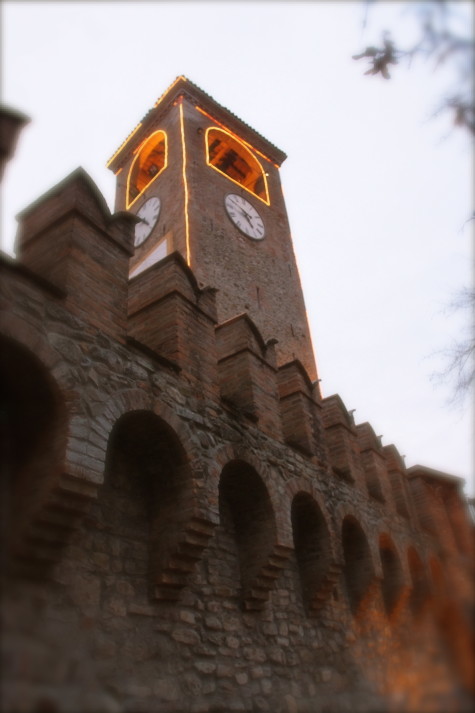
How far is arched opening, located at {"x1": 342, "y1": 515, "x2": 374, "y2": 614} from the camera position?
8.39 meters

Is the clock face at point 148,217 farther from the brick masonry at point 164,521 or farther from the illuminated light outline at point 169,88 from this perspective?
the brick masonry at point 164,521

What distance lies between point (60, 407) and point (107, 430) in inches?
16.9

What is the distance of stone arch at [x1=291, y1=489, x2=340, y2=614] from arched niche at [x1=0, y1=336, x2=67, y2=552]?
374cm

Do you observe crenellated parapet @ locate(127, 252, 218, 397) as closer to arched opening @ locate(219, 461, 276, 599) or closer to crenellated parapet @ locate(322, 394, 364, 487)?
arched opening @ locate(219, 461, 276, 599)

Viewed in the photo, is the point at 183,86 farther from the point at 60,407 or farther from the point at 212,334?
the point at 60,407

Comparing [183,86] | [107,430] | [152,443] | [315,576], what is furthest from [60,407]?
[183,86]

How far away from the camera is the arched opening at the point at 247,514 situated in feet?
20.4

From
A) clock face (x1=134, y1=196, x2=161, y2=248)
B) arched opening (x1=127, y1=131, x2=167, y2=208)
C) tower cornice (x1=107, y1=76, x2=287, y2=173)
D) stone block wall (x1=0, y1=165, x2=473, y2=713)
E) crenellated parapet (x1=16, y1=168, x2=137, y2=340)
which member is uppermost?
tower cornice (x1=107, y1=76, x2=287, y2=173)

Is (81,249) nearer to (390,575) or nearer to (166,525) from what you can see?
(166,525)

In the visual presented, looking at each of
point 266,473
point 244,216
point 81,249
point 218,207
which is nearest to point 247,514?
point 266,473

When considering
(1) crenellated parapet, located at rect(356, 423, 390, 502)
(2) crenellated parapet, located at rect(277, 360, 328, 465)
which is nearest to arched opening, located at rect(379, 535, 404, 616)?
(1) crenellated parapet, located at rect(356, 423, 390, 502)

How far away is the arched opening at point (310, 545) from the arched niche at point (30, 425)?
12.7ft

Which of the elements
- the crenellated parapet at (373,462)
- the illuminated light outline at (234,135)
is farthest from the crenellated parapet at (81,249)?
the illuminated light outline at (234,135)

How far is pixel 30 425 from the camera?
4.31 metres
